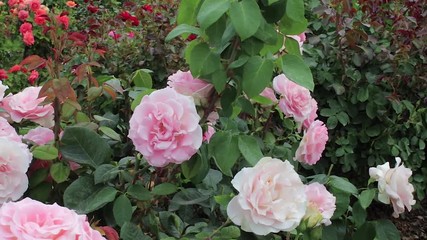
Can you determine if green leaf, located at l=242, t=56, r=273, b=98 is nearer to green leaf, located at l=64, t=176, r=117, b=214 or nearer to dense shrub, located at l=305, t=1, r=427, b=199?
green leaf, located at l=64, t=176, r=117, b=214

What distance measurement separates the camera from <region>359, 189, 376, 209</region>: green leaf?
1.49 m

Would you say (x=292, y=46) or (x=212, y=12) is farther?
(x=292, y=46)

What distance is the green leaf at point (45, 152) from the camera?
4.26 feet

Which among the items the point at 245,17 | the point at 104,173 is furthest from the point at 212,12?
the point at 104,173

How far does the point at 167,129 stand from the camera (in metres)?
1.19

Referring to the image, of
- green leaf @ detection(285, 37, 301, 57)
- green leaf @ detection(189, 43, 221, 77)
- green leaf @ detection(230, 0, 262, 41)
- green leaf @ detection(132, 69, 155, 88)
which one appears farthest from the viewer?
green leaf @ detection(132, 69, 155, 88)

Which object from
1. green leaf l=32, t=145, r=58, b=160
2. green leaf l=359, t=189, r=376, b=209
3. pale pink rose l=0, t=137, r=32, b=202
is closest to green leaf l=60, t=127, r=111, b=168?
green leaf l=32, t=145, r=58, b=160

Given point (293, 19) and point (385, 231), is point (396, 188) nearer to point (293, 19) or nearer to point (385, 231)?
point (385, 231)

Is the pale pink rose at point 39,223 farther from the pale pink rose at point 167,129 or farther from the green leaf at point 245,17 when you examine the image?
the green leaf at point 245,17

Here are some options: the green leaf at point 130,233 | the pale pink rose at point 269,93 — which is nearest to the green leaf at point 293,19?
the pale pink rose at point 269,93

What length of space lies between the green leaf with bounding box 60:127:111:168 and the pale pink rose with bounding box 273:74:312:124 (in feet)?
1.54

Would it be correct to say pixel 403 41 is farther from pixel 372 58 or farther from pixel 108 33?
pixel 108 33

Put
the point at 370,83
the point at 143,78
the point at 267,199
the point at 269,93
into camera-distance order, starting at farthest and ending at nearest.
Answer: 1. the point at 370,83
2. the point at 143,78
3. the point at 269,93
4. the point at 267,199

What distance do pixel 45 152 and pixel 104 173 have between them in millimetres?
125
